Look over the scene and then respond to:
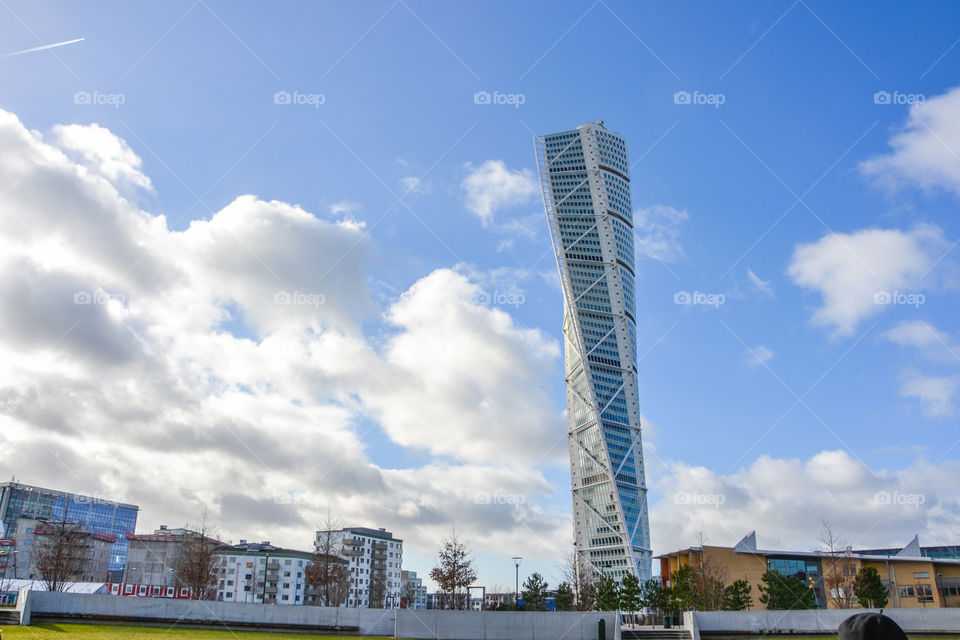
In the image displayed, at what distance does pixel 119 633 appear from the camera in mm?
27031

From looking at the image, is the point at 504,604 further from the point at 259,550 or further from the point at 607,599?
the point at 259,550

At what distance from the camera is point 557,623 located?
109 feet

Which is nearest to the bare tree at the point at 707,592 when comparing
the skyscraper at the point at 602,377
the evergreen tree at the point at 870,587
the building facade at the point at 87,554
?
the evergreen tree at the point at 870,587

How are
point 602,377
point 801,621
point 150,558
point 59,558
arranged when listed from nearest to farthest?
point 801,621 < point 59,558 < point 150,558 < point 602,377

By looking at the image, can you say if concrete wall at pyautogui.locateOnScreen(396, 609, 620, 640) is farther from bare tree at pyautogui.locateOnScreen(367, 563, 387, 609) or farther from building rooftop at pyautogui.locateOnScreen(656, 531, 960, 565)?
bare tree at pyautogui.locateOnScreen(367, 563, 387, 609)

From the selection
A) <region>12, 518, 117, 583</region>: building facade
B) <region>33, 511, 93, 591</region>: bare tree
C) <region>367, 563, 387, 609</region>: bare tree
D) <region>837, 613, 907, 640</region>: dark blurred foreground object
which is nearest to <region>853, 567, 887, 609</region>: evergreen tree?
<region>33, 511, 93, 591</region>: bare tree

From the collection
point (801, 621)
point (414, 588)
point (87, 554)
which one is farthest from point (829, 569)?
point (87, 554)

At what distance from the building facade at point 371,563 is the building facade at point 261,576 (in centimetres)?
794

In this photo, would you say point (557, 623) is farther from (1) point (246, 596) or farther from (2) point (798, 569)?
(1) point (246, 596)

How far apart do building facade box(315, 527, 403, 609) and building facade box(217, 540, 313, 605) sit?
794cm

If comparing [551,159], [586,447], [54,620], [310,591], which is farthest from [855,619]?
[551,159]

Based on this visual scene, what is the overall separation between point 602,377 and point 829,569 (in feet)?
180

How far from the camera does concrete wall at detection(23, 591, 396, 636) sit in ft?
101

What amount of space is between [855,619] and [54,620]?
1331 inches
